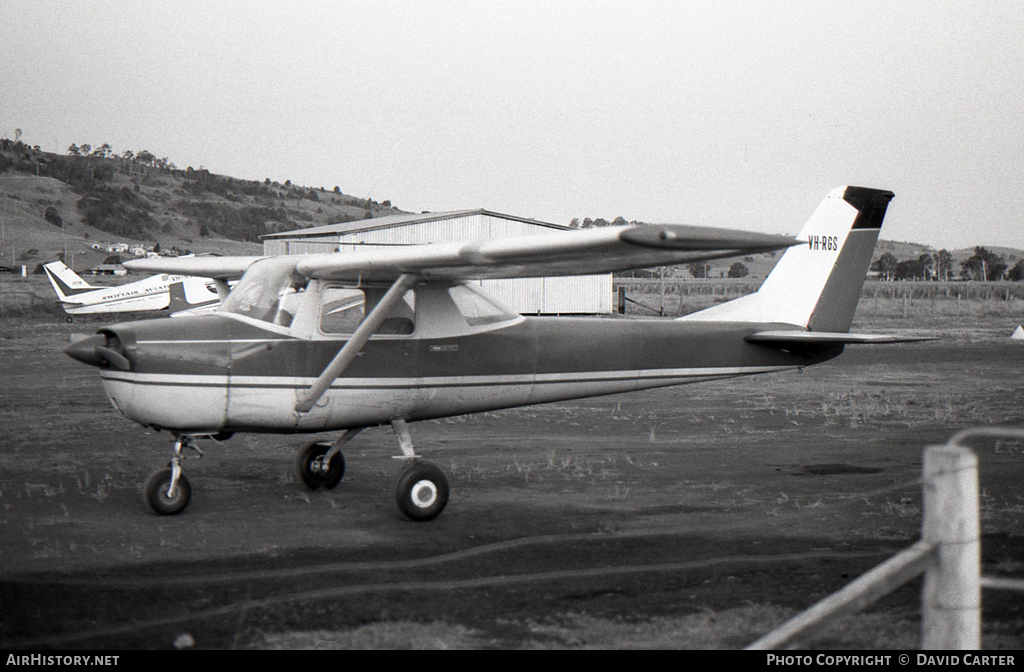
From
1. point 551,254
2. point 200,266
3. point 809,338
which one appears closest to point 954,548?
point 551,254

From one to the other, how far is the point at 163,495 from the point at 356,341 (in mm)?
1931

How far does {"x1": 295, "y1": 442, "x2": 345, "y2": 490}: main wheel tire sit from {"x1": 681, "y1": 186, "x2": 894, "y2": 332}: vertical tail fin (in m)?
4.11

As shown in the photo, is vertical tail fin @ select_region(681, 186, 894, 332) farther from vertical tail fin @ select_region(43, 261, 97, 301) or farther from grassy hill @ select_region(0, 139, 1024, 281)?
grassy hill @ select_region(0, 139, 1024, 281)

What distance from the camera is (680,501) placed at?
767cm

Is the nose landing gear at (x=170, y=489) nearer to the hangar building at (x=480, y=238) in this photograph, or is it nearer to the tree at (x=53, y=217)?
the hangar building at (x=480, y=238)

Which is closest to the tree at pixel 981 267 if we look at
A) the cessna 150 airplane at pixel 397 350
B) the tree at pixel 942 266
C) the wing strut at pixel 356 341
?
the tree at pixel 942 266

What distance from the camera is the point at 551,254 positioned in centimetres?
598

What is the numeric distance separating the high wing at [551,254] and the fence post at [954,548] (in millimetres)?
2380

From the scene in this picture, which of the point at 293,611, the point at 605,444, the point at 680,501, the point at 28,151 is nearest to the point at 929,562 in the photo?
the point at 293,611

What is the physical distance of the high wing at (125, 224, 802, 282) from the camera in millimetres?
5145

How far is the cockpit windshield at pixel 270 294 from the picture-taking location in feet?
24.0

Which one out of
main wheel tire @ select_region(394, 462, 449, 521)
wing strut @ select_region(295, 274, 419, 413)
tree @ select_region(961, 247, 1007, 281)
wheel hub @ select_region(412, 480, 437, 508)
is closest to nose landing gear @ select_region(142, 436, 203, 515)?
wing strut @ select_region(295, 274, 419, 413)
